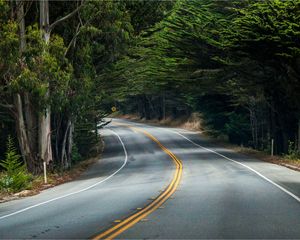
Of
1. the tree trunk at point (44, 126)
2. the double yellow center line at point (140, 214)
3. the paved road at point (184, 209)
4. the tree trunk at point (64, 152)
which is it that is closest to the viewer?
the double yellow center line at point (140, 214)

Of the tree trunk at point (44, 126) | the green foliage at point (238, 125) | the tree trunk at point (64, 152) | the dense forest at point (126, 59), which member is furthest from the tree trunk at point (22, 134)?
the green foliage at point (238, 125)

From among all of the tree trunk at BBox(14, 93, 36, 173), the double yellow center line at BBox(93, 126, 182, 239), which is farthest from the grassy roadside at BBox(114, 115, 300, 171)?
the tree trunk at BBox(14, 93, 36, 173)

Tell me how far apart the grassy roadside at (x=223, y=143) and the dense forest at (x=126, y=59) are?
67.5 inches

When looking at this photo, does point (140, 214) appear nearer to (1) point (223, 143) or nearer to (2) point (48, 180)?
(2) point (48, 180)

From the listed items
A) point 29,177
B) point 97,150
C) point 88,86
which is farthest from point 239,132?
point 29,177

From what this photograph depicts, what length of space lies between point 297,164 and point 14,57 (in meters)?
15.6

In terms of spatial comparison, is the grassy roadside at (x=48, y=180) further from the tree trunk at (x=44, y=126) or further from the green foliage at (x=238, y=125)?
Answer: the green foliage at (x=238, y=125)

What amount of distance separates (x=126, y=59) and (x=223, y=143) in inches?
813

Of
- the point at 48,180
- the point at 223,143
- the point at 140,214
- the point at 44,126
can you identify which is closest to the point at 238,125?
the point at 223,143

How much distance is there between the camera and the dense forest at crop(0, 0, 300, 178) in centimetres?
2316

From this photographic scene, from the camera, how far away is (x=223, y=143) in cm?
5103

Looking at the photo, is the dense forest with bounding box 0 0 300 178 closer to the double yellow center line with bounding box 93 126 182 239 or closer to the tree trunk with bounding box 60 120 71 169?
the tree trunk with bounding box 60 120 71 169

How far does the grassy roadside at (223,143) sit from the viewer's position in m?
29.3

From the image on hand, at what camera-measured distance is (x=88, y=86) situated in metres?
25.9
